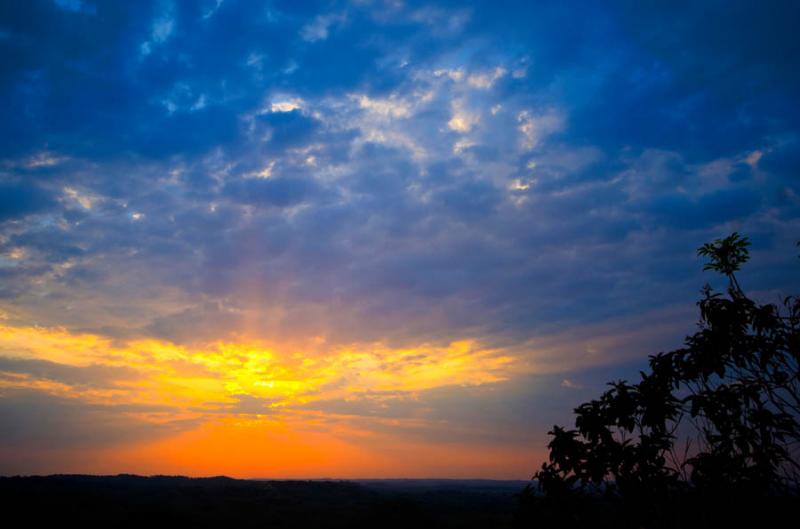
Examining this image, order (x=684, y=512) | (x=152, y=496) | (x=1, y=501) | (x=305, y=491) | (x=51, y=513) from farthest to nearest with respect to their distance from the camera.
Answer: (x=305, y=491) → (x=152, y=496) → (x=1, y=501) → (x=51, y=513) → (x=684, y=512)

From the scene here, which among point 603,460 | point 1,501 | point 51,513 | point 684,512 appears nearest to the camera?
point 684,512

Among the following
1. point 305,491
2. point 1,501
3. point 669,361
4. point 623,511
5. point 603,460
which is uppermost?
point 669,361

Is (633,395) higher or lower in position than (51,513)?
higher

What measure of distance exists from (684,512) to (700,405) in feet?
8.53

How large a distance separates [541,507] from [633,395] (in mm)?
3939

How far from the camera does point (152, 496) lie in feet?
255

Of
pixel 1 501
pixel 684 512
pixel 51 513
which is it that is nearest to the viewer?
pixel 684 512

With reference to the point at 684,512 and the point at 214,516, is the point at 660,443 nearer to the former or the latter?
the point at 684,512

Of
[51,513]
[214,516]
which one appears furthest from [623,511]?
[51,513]

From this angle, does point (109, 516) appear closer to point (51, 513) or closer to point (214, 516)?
point (51, 513)

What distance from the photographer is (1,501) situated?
187 ft

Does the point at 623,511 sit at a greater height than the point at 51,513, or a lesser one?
greater

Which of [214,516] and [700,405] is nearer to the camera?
[700,405]

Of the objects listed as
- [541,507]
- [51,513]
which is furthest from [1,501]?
[541,507]
